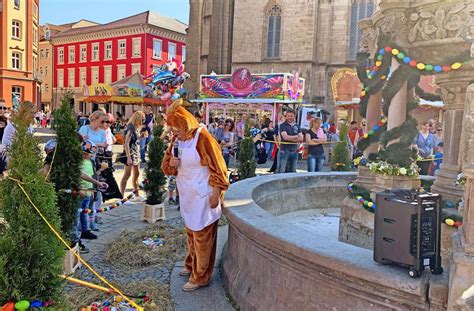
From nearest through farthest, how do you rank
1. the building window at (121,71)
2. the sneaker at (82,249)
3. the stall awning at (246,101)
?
1. the sneaker at (82,249)
2. the stall awning at (246,101)
3. the building window at (121,71)

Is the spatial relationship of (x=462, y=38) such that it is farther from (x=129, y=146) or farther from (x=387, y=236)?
(x=129, y=146)

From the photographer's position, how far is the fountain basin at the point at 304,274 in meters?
2.53

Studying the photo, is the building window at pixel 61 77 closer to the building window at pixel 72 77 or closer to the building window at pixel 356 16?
the building window at pixel 72 77

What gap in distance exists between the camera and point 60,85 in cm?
6394

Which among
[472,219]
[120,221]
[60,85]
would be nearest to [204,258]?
[472,219]

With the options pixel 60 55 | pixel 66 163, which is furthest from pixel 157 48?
pixel 66 163

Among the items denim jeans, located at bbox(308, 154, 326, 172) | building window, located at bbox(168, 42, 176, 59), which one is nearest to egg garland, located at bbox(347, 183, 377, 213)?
denim jeans, located at bbox(308, 154, 326, 172)

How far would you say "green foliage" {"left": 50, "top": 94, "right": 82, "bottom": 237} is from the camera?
4754 mm

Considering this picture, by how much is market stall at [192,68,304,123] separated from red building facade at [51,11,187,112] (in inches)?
1210

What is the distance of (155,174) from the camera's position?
706cm

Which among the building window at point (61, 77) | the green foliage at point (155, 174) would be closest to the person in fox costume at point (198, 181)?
the green foliage at point (155, 174)

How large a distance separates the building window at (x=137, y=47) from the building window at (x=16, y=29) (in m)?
14.4

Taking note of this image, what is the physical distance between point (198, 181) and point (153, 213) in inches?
120

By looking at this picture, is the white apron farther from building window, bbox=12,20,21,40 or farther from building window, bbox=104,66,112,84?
building window, bbox=104,66,112,84
